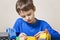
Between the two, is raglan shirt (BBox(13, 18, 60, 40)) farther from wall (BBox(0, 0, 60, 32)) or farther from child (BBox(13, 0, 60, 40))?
wall (BBox(0, 0, 60, 32))

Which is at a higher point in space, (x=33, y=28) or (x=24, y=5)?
(x=24, y=5)

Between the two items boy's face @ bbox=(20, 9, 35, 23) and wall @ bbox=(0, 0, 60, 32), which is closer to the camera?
boy's face @ bbox=(20, 9, 35, 23)

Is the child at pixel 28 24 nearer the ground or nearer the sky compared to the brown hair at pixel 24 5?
nearer the ground

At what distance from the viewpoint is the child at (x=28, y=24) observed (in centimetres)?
71

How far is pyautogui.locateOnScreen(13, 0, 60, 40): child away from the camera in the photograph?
0.71 meters

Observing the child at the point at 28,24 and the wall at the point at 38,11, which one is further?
the wall at the point at 38,11

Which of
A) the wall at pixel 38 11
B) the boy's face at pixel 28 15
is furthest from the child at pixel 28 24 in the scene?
the wall at pixel 38 11

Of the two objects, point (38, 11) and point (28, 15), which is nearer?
point (28, 15)

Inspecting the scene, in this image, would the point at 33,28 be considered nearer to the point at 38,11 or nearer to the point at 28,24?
the point at 28,24

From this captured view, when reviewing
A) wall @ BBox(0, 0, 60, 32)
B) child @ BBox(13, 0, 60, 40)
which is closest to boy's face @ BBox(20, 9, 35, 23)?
child @ BBox(13, 0, 60, 40)

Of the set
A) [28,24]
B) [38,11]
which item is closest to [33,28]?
[28,24]

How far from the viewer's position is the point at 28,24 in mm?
747

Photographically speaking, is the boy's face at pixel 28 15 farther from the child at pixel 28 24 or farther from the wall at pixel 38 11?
the wall at pixel 38 11

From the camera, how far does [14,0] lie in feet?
2.76
